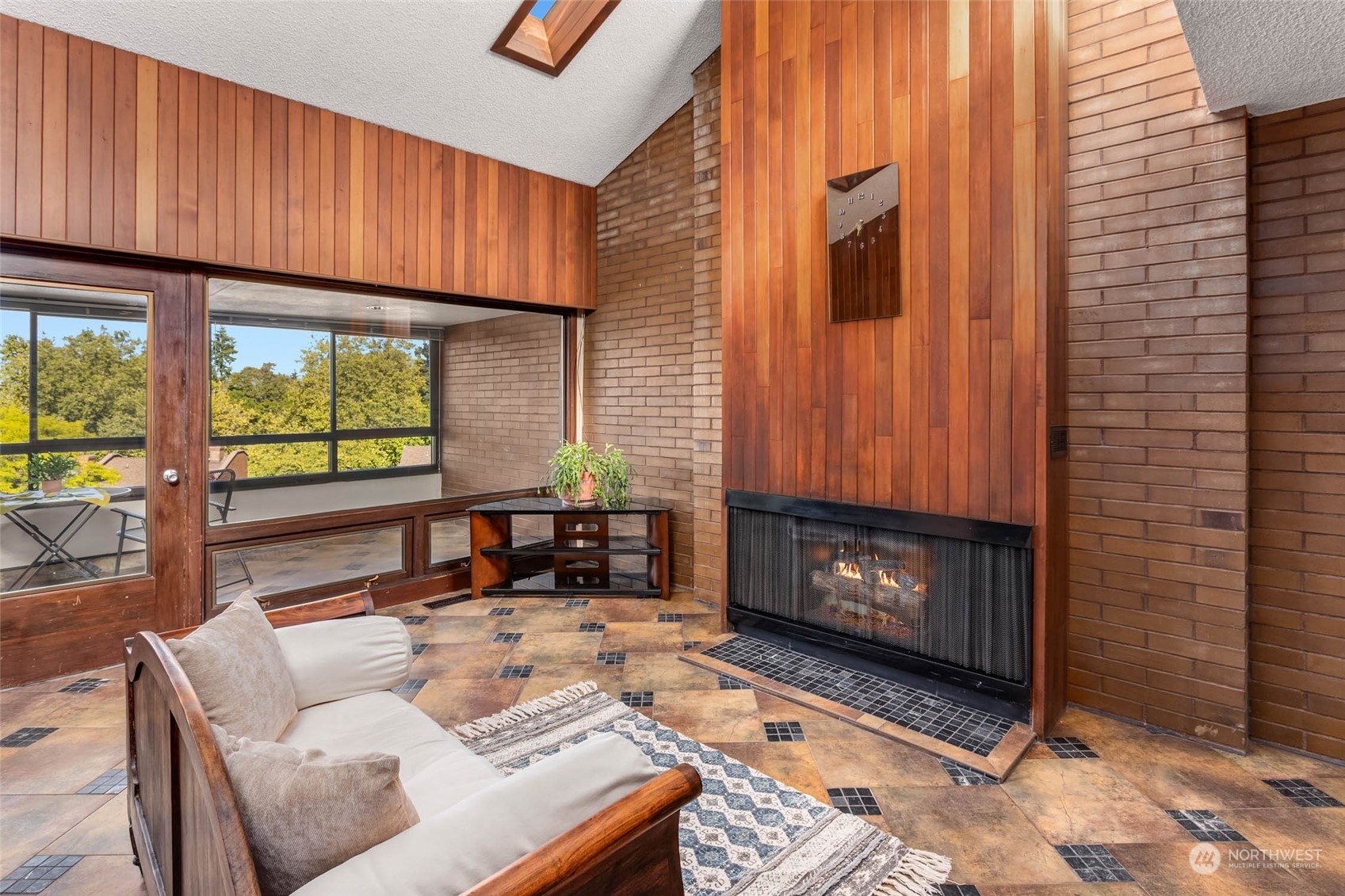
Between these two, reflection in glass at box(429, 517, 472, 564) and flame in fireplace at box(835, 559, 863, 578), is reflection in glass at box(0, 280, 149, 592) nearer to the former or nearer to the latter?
reflection in glass at box(429, 517, 472, 564)

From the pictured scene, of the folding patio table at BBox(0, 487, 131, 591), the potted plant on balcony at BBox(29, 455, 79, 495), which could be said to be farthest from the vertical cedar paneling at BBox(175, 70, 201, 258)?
the folding patio table at BBox(0, 487, 131, 591)

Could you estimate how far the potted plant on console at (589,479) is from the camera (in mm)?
4457

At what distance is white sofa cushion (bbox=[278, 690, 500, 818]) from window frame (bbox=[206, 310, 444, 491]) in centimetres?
237

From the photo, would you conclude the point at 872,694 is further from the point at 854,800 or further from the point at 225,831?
the point at 225,831

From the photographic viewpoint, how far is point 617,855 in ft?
3.41

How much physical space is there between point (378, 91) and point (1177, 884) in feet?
16.0

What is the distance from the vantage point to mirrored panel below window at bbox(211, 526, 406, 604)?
3.67 metres

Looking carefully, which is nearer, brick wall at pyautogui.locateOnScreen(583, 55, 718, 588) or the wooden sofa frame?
the wooden sofa frame

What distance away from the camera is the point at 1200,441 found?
2.47 metres

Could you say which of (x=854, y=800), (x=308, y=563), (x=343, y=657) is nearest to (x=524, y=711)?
(x=343, y=657)

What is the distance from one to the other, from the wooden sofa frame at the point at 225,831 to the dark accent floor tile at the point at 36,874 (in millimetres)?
515

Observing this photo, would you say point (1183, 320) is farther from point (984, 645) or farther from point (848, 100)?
point (848, 100)

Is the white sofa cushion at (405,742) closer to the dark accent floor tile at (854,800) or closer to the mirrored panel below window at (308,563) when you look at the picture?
the dark accent floor tile at (854,800)

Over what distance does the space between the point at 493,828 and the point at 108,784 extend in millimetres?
2195
